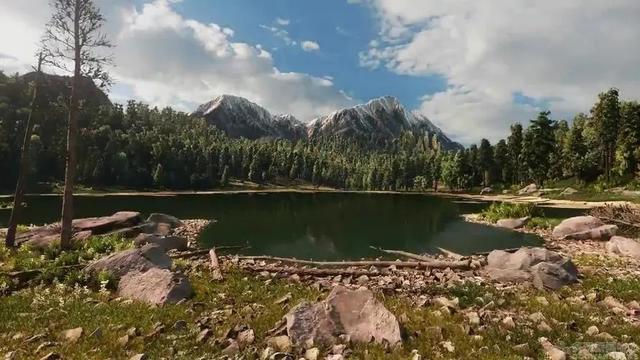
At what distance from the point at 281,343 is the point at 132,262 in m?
9.40

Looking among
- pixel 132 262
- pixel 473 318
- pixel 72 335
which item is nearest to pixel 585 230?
pixel 473 318

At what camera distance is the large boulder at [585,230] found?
37281 mm

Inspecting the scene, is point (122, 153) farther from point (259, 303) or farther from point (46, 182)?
point (259, 303)

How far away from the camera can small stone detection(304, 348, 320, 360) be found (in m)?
10.4

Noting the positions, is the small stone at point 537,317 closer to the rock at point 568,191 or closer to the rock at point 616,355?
the rock at point 616,355

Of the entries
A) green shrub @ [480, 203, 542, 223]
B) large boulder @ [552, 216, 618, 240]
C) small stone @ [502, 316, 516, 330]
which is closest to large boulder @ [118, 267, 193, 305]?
small stone @ [502, 316, 516, 330]

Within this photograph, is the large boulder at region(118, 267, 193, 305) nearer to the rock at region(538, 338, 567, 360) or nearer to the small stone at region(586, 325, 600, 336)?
the rock at region(538, 338, 567, 360)

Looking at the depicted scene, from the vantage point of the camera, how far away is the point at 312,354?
1049cm

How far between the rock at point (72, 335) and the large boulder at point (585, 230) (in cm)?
3980

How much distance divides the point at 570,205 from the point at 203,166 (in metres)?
135

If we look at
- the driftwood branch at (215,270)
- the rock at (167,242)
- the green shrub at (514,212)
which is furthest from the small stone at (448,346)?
the green shrub at (514,212)

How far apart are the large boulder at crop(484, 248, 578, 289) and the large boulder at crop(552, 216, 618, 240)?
20.7m

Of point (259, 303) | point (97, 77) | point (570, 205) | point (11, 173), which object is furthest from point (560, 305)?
point (11, 173)

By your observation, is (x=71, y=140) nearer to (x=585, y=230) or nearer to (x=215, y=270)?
(x=215, y=270)
